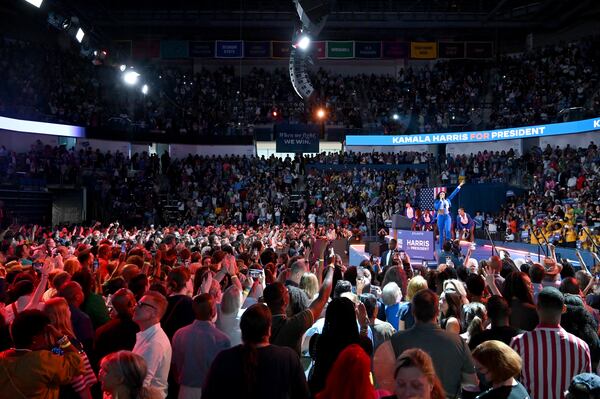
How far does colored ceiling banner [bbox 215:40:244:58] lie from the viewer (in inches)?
1377

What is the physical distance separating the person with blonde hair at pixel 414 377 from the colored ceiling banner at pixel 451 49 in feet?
Answer: 116

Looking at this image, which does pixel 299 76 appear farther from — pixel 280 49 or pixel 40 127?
pixel 280 49

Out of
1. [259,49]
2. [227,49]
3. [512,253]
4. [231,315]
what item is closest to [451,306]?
[231,315]

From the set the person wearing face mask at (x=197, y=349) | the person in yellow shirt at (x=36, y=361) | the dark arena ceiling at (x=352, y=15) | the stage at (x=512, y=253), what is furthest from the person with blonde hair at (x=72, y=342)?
the dark arena ceiling at (x=352, y=15)

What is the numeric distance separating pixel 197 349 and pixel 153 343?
35 cm

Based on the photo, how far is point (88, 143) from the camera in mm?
30641

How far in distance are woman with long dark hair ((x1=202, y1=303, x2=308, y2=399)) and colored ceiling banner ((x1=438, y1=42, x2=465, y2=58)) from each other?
114ft

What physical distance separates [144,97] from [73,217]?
10021 millimetres

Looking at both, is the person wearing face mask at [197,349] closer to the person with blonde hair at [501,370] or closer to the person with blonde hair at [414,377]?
the person with blonde hair at [501,370]

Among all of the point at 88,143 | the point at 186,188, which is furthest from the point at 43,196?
the point at 186,188

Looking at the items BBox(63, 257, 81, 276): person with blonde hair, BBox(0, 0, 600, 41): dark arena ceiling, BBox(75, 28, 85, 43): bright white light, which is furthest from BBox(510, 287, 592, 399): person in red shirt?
BBox(0, 0, 600, 41): dark arena ceiling

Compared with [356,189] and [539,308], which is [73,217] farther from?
[539,308]

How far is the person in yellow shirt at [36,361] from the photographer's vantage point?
3441 mm

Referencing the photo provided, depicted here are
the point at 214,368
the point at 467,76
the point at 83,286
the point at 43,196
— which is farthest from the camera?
the point at 467,76
